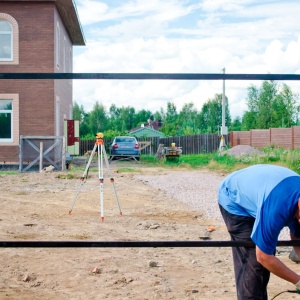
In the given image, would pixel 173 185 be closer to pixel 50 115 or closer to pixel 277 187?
pixel 50 115

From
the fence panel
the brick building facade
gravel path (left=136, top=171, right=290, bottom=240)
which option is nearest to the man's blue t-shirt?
gravel path (left=136, top=171, right=290, bottom=240)

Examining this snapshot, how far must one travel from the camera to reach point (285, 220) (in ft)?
8.91

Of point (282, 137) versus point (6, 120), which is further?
point (282, 137)

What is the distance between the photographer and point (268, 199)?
9.00 ft

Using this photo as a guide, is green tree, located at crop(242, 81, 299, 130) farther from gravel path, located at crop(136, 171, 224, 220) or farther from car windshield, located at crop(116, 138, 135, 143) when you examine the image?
gravel path, located at crop(136, 171, 224, 220)

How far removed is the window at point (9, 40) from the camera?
20141 mm

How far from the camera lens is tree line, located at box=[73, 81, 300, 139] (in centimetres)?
3884

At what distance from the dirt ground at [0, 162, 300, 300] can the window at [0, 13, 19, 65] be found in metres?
8.61

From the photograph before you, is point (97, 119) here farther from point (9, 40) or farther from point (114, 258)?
point (114, 258)

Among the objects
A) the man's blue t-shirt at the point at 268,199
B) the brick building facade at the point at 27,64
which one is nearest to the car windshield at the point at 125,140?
the brick building facade at the point at 27,64

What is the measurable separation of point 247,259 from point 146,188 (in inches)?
489

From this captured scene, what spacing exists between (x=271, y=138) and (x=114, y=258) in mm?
28270

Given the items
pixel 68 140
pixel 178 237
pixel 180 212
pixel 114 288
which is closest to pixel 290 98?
pixel 68 140

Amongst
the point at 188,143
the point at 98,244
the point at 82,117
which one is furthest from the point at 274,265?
the point at 82,117
